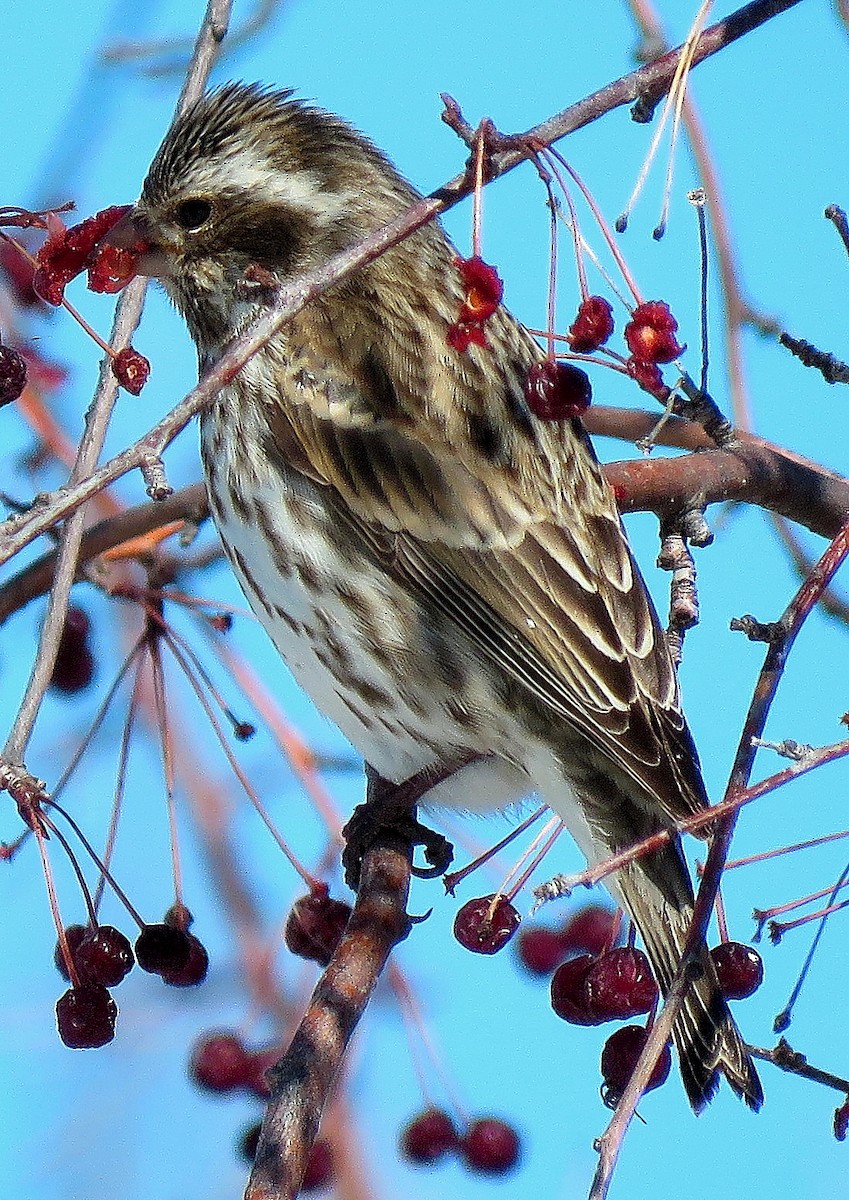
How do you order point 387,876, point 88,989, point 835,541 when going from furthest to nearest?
point 387,876 → point 88,989 → point 835,541

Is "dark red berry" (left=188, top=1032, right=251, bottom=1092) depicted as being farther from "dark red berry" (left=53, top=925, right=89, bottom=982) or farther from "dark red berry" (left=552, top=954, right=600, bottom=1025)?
"dark red berry" (left=552, top=954, right=600, bottom=1025)

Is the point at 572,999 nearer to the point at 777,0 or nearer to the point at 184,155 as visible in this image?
the point at 777,0

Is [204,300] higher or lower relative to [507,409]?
higher

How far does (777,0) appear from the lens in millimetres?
2941

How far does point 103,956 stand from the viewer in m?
3.41

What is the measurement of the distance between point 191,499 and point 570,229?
2.11m

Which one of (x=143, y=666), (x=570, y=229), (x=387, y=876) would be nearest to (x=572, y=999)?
(x=387, y=876)

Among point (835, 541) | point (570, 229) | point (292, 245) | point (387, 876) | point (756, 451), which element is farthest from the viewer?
point (292, 245)

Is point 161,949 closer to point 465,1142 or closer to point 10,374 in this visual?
point 465,1142

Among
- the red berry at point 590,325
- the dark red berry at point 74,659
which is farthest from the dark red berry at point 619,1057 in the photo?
Result: the dark red berry at point 74,659

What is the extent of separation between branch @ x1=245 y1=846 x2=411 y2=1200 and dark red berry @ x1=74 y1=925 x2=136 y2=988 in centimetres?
44

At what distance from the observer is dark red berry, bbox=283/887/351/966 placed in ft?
13.5

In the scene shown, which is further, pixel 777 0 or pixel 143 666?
pixel 143 666

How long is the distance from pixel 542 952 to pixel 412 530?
51.4 inches
